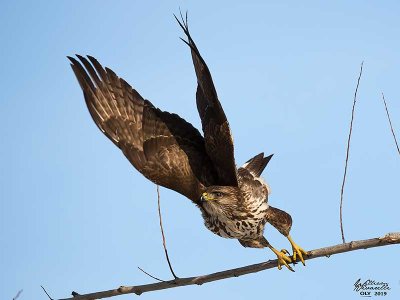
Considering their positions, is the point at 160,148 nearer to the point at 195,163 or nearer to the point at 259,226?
the point at 195,163

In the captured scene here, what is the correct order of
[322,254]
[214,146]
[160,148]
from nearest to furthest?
[322,254] → [214,146] → [160,148]

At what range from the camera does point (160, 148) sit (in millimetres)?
10258

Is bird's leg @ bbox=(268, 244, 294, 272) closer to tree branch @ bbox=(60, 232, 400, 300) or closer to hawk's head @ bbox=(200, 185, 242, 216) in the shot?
tree branch @ bbox=(60, 232, 400, 300)

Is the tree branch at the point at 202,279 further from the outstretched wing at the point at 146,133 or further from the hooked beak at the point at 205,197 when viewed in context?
the outstretched wing at the point at 146,133

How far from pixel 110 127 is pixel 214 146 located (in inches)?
83.0

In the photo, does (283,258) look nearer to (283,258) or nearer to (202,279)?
(283,258)


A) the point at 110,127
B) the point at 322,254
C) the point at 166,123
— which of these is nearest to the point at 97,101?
the point at 110,127

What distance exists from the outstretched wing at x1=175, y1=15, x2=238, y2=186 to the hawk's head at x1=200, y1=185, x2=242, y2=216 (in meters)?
0.27

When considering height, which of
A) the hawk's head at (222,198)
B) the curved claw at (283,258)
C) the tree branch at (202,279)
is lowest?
the tree branch at (202,279)

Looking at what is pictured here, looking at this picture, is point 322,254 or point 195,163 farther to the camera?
point 195,163

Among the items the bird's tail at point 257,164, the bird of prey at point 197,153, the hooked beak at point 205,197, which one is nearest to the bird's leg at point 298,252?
the bird of prey at point 197,153

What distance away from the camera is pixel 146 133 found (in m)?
10.5

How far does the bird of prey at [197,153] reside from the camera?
9.25 meters

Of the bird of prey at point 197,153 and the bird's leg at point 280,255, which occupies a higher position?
the bird of prey at point 197,153
